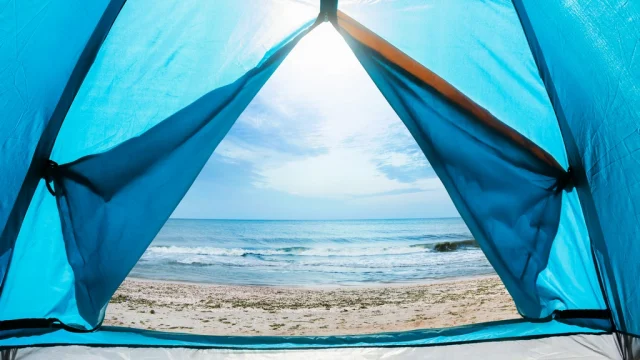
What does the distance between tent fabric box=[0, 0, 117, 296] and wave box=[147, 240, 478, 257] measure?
428 inches

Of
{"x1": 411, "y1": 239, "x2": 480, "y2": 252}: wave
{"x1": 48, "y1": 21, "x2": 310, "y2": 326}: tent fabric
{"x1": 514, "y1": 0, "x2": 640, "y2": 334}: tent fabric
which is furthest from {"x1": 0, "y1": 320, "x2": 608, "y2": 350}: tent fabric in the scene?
{"x1": 411, "y1": 239, "x2": 480, "y2": 252}: wave

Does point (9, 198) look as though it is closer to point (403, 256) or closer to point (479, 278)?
point (479, 278)

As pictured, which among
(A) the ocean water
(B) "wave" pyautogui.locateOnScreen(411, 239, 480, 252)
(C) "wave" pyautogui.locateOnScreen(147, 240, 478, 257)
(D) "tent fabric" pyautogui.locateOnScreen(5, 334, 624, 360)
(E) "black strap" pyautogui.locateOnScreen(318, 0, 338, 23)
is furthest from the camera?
(B) "wave" pyautogui.locateOnScreen(411, 239, 480, 252)

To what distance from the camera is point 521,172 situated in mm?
1544

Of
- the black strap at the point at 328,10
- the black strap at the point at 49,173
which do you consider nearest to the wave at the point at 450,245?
the black strap at the point at 328,10

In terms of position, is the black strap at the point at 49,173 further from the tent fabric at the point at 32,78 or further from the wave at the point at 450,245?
the wave at the point at 450,245

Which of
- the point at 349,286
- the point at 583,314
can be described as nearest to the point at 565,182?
the point at 583,314

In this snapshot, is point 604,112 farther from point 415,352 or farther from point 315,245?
point 315,245

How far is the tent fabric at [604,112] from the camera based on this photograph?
124 cm

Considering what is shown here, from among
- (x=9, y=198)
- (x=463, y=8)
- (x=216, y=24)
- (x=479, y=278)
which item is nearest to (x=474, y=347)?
(x=463, y=8)

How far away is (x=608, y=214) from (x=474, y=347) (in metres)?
0.67

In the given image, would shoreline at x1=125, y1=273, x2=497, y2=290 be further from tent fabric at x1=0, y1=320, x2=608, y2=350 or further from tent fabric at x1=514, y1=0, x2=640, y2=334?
tent fabric at x1=514, y1=0, x2=640, y2=334

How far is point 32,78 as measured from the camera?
1313 mm

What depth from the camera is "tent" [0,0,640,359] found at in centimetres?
146
